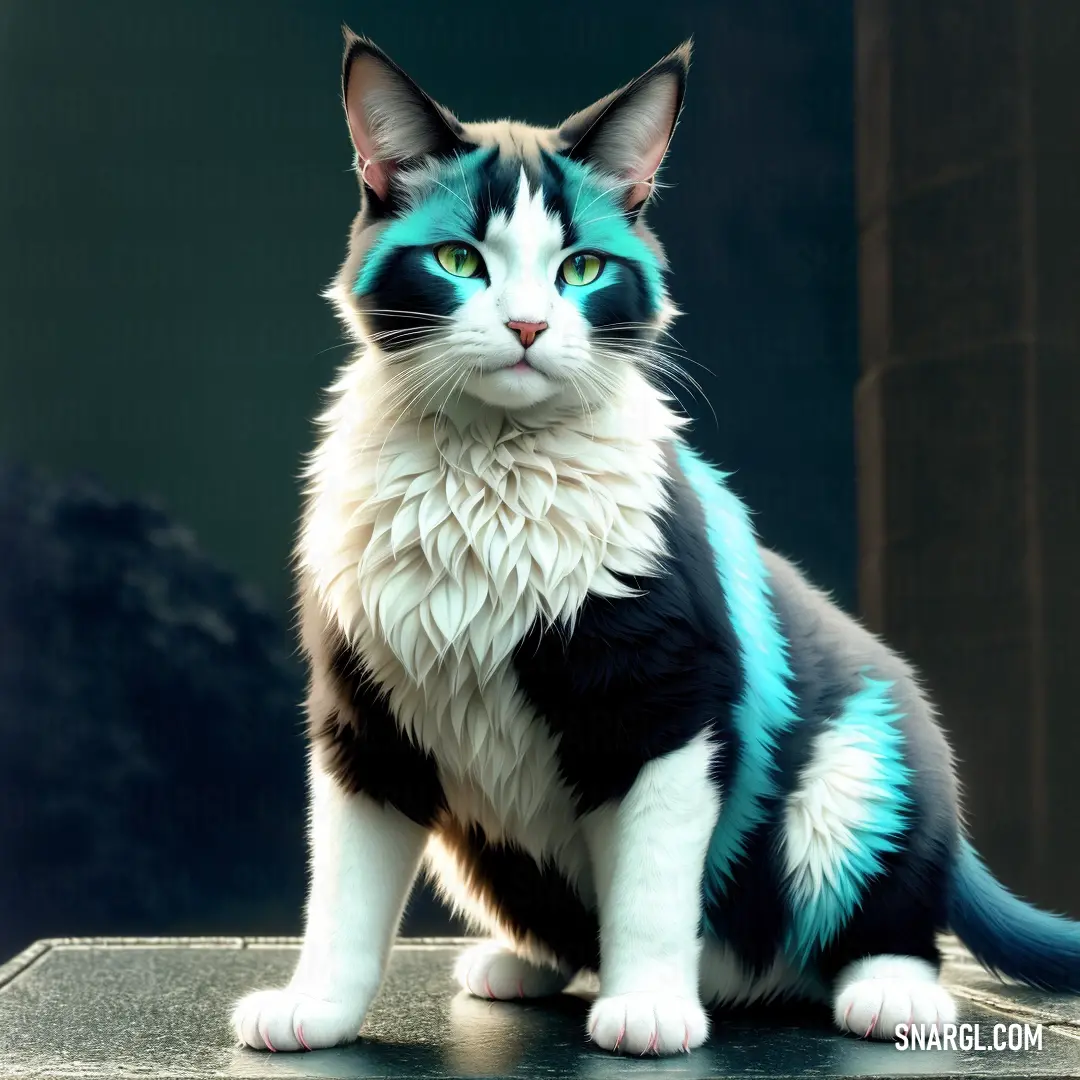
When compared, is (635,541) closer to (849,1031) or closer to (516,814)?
(516,814)

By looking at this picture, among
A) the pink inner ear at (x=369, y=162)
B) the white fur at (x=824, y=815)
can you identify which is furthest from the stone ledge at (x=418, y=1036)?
the pink inner ear at (x=369, y=162)

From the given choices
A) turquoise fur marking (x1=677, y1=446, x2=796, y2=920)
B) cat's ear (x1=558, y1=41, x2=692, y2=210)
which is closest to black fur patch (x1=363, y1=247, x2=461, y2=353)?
cat's ear (x1=558, y1=41, x2=692, y2=210)

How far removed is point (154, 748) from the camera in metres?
2.52

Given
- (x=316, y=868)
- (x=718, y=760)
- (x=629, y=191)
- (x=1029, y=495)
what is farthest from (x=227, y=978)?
(x=1029, y=495)

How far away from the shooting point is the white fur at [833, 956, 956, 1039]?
1.32 meters

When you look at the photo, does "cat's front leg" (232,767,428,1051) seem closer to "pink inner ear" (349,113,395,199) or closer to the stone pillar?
"pink inner ear" (349,113,395,199)

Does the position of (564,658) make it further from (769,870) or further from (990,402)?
(990,402)

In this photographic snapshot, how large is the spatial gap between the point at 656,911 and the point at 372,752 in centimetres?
31

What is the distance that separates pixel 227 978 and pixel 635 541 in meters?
0.89

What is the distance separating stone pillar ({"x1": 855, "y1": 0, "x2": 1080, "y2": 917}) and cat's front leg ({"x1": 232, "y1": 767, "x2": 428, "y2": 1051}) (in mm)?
1466

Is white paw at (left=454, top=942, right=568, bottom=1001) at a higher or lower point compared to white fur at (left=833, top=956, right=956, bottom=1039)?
lower

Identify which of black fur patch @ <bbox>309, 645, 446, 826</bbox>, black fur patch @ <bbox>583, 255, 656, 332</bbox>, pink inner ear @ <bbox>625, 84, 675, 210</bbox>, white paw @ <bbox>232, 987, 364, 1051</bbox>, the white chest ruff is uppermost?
pink inner ear @ <bbox>625, 84, 675, 210</bbox>

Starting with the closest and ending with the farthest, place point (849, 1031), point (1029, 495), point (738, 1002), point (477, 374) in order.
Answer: point (477, 374), point (849, 1031), point (738, 1002), point (1029, 495)

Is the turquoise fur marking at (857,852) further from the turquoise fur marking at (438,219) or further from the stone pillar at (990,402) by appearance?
the stone pillar at (990,402)
